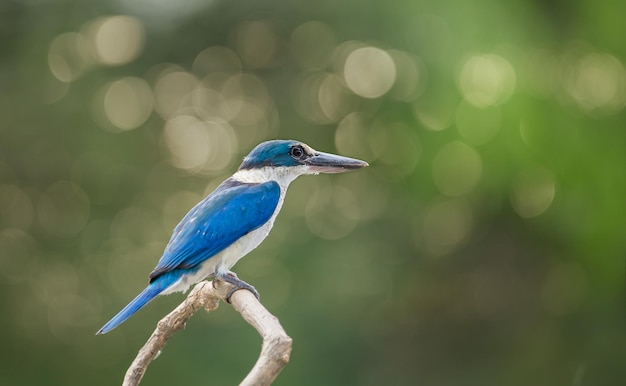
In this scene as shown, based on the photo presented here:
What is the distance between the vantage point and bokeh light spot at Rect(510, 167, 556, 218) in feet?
16.3

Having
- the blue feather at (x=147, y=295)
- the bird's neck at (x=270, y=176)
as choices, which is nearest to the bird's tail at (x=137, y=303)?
the blue feather at (x=147, y=295)

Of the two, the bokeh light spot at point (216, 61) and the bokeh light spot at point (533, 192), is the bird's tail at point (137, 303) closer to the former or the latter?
the bokeh light spot at point (533, 192)

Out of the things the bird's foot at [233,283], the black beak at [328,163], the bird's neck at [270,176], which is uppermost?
the black beak at [328,163]

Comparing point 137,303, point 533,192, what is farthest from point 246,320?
point 533,192

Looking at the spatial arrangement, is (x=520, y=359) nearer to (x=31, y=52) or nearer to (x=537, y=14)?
(x=537, y=14)

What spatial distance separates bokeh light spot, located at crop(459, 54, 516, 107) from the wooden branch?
2667mm

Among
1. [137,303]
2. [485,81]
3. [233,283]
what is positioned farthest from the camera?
[485,81]

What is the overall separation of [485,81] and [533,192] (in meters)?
0.71

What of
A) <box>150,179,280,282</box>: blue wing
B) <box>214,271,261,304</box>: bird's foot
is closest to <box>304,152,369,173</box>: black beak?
<box>150,179,280,282</box>: blue wing

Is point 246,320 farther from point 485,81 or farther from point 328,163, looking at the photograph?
point 485,81

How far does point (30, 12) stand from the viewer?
5301mm

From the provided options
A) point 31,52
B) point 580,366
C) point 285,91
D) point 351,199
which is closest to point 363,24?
point 285,91

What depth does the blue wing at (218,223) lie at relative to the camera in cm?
216

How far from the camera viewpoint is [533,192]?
5.05 m
